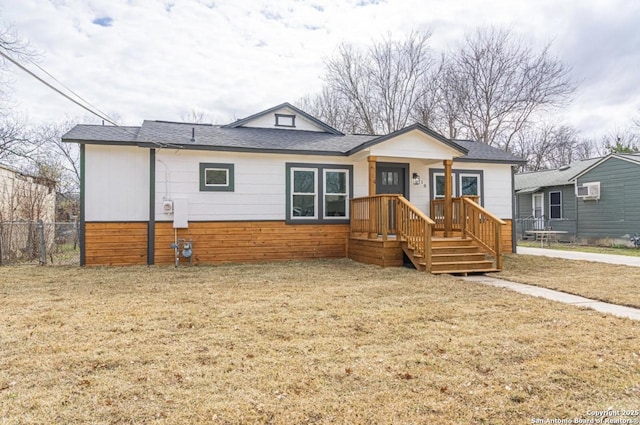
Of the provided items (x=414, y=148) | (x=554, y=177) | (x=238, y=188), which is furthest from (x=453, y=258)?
(x=554, y=177)

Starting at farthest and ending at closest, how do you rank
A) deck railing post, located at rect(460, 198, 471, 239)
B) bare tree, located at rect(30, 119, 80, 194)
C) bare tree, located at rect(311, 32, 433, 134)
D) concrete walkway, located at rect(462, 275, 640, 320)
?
1. bare tree, located at rect(311, 32, 433, 134)
2. bare tree, located at rect(30, 119, 80, 194)
3. deck railing post, located at rect(460, 198, 471, 239)
4. concrete walkway, located at rect(462, 275, 640, 320)

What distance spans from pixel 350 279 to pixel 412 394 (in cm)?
452

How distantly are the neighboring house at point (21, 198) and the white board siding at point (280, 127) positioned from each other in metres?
6.49

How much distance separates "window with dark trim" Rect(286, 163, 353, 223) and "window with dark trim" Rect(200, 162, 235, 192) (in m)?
1.41

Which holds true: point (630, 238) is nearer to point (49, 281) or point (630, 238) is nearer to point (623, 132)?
point (49, 281)

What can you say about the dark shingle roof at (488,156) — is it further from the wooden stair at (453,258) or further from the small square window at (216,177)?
the small square window at (216,177)

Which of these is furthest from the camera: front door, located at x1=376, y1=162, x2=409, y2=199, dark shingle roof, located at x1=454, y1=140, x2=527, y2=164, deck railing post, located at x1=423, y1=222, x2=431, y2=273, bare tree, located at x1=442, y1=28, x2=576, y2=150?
bare tree, located at x1=442, y1=28, x2=576, y2=150

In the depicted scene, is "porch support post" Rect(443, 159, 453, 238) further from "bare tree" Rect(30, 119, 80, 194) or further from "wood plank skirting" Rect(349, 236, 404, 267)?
"bare tree" Rect(30, 119, 80, 194)

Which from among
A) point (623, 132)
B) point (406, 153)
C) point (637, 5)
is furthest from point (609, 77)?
point (406, 153)

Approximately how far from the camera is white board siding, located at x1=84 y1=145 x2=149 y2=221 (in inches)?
353

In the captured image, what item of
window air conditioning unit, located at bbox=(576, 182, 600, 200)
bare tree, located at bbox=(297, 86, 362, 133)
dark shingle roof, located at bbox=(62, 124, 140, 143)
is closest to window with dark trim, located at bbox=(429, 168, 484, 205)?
window air conditioning unit, located at bbox=(576, 182, 600, 200)

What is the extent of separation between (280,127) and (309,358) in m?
9.55

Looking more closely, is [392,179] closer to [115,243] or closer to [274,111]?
[274,111]

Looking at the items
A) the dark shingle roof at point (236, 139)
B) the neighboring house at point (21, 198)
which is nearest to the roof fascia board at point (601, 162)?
the dark shingle roof at point (236, 139)
